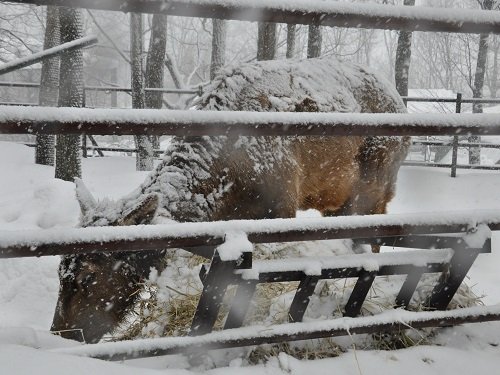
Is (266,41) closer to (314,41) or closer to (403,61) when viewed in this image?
(314,41)

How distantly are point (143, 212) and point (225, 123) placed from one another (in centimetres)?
123

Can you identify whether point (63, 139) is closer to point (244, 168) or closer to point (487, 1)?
point (244, 168)

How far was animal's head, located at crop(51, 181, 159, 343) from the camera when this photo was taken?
281cm

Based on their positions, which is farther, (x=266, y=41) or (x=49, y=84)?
(x=266, y=41)

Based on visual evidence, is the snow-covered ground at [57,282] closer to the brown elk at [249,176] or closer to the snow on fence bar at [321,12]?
the brown elk at [249,176]

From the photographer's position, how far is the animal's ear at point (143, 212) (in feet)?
9.09

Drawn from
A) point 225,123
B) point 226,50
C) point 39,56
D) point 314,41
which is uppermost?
point 226,50

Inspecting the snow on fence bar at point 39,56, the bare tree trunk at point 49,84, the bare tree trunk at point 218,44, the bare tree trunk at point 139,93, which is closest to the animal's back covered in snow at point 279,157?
the snow on fence bar at point 39,56

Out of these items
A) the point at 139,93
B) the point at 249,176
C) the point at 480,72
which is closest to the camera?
the point at 249,176

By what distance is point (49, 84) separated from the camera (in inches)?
364

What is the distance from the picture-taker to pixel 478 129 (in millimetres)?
2039

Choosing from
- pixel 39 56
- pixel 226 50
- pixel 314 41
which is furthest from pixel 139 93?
pixel 226 50

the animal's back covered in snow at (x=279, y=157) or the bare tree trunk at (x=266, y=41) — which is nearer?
the animal's back covered in snow at (x=279, y=157)

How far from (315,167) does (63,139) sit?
192 inches
